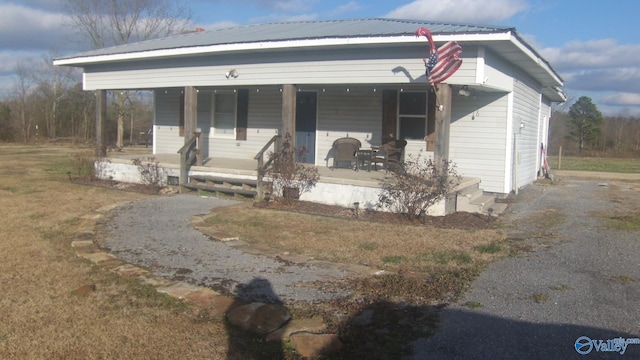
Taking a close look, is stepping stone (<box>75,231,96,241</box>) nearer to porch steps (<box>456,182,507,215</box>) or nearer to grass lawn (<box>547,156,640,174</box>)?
porch steps (<box>456,182,507,215</box>)

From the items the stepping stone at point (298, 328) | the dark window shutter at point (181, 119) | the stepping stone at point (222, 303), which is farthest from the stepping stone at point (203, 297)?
the dark window shutter at point (181, 119)

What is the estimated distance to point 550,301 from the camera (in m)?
5.04

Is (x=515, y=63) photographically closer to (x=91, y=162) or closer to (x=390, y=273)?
(x=390, y=273)

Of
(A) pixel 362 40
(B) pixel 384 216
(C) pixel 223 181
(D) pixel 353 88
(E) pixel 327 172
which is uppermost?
(A) pixel 362 40

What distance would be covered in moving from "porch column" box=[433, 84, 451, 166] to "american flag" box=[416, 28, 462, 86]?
0.27 m

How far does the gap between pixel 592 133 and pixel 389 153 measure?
36.2 meters

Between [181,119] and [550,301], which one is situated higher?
[181,119]

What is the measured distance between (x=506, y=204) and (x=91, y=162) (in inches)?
436

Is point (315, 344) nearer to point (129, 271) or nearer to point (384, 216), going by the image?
point (129, 271)

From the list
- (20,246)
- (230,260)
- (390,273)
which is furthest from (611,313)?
(20,246)

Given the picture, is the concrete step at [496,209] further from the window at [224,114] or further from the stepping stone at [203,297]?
the window at [224,114]

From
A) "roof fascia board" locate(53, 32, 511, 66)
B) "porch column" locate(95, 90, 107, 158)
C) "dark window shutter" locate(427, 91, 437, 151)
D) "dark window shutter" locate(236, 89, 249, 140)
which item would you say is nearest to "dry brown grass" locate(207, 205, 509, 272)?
"roof fascia board" locate(53, 32, 511, 66)

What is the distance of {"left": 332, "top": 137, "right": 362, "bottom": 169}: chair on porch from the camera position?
12.9 meters

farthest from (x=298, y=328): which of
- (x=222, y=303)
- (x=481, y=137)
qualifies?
(x=481, y=137)
